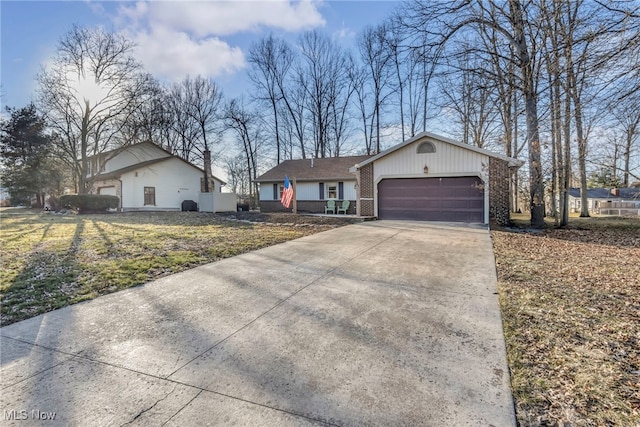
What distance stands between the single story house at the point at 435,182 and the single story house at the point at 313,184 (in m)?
5.23

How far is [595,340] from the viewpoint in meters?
2.76

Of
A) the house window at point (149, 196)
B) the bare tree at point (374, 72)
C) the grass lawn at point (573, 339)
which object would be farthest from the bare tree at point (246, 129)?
the grass lawn at point (573, 339)

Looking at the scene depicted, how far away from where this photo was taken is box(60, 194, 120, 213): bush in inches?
770

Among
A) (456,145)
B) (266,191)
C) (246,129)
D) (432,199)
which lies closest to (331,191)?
(266,191)

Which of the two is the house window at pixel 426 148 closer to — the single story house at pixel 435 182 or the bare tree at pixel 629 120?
the single story house at pixel 435 182

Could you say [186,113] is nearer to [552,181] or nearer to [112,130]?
[112,130]

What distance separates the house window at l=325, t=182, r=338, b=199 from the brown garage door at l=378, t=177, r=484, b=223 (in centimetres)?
645

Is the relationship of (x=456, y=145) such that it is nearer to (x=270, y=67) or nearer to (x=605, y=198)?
(x=270, y=67)

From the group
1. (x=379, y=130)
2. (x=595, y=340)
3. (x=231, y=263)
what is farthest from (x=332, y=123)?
(x=595, y=340)

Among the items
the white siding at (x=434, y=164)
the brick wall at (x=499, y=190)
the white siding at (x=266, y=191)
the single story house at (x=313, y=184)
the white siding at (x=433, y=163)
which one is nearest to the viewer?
the brick wall at (x=499, y=190)

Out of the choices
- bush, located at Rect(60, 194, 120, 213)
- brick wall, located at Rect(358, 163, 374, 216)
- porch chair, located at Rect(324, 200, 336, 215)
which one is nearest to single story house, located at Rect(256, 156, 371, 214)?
porch chair, located at Rect(324, 200, 336, 215)

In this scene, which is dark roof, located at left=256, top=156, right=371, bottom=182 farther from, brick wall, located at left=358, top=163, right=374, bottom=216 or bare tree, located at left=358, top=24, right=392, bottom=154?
bare tree, located at left=358, top=24, right=392, bottom=154

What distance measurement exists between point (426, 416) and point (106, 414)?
6.33 feet

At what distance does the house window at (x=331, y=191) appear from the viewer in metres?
20.9
